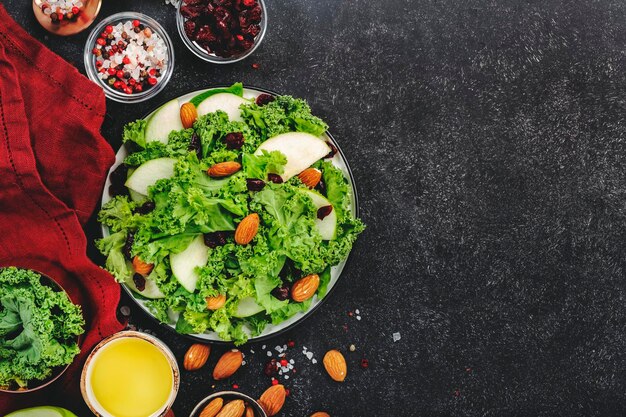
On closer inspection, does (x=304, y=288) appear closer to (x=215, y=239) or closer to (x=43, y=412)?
(x=215, y=239)

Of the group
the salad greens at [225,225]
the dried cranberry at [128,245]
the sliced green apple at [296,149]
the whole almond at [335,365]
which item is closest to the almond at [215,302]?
the salad greens at [225,225]

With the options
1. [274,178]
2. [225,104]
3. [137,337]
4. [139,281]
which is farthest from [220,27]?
[137,337]

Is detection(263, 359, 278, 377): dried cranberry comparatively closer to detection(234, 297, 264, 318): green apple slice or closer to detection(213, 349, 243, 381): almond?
detection(213, 349, 243, 381): almond

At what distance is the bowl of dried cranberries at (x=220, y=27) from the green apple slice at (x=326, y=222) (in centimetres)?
52

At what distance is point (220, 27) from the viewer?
1.77 m

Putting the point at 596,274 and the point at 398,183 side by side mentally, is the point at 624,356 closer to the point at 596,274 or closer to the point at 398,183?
the point at 596,274

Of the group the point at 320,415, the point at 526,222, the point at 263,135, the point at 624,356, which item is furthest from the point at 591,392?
the point at 263,135

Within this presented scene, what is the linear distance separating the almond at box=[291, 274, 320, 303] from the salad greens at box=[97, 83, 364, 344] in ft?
0.06

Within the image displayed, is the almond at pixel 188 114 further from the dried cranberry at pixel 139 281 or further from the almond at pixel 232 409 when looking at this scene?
the almond at pixel 232 409

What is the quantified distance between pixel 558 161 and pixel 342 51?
0.78 meters

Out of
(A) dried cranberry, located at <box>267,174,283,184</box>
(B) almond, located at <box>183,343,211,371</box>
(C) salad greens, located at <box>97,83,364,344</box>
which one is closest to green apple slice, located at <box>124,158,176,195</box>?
(C) salad greens, located at <box>97,83,364,344</box>

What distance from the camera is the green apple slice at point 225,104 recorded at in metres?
1.69

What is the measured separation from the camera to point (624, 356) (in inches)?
79.1

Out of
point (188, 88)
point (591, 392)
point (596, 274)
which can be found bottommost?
point (591, 392)
